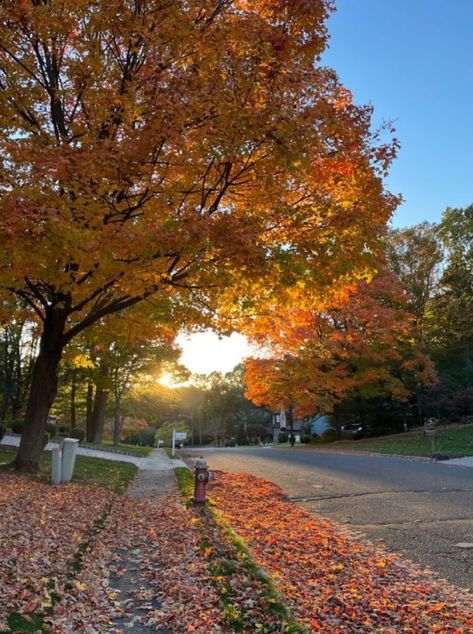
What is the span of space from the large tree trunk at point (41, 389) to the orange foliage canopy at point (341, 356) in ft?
49.1

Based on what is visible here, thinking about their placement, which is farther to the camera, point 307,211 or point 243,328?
point 243,328

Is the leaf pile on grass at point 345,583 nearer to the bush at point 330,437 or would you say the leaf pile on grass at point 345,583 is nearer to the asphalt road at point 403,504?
the asphalt road at point 403,504

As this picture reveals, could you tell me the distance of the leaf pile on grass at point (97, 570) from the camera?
11.9 feet

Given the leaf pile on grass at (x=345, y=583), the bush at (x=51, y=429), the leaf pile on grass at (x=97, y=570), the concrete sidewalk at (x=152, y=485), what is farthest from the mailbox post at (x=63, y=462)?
the bush at (x=51, y=429)

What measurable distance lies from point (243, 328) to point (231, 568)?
20.1 ft

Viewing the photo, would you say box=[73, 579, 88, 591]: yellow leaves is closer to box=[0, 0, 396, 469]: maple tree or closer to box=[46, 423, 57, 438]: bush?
box=[0, 0, 396, 469]: maple tree

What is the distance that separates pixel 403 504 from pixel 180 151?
22.0ft

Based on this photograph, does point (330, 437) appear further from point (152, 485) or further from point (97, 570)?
point (97, 570)

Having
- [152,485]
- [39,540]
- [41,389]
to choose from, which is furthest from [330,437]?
[39,540]

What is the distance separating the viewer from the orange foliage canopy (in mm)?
25625

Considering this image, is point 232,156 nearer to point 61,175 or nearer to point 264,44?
point 264,44

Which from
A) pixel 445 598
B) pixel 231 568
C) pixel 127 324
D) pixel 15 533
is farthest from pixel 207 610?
pixel 127 324

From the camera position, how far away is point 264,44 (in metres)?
7.25

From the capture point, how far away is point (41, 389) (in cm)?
1040
